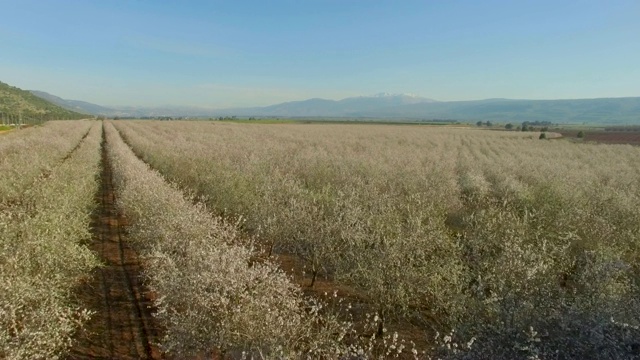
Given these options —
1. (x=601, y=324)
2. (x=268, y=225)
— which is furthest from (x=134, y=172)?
(x=601, y=324)

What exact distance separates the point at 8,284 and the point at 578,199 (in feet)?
106

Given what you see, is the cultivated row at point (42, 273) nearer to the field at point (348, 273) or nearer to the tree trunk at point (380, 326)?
the field at point (348, 273)

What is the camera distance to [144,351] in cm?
1573

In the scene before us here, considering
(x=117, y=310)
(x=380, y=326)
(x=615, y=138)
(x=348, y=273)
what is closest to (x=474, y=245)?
(x=380, y=326)

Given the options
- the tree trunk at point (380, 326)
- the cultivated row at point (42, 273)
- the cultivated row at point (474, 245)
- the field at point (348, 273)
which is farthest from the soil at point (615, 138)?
the cultivated row at point (42, 273)

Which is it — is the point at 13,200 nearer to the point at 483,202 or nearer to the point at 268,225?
the point at 268,225

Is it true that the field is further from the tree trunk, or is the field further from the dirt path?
the tree trunk

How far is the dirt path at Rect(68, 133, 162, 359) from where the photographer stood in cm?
1576

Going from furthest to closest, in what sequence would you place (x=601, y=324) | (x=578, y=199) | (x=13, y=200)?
(x=13, y=200), (x=578, y=199), (x=601, y=324)

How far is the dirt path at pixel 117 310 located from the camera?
620 inches

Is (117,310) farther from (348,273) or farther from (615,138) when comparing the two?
(615,138)

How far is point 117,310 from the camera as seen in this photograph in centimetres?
1870

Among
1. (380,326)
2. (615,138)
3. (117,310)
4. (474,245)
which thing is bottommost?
(380,326)

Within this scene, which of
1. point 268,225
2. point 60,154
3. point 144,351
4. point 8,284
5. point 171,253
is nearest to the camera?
point 8,284
